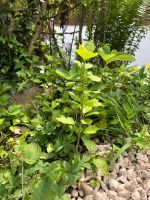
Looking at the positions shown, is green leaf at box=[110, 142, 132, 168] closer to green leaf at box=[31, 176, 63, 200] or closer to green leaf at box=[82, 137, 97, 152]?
green leaf at box=[82, 137, 97, 152]

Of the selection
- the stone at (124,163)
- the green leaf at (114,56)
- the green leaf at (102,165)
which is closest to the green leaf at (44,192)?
the green leaf at (102,165)

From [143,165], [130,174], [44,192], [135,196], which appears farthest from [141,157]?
[44,192]

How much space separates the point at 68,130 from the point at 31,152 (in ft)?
0.91

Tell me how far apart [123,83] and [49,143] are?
0.95m

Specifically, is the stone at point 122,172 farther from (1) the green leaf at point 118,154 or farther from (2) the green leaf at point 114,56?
(2) the green leaf at point 114,56

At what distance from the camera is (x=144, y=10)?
11.5 feet

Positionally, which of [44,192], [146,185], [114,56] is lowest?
[146,185]

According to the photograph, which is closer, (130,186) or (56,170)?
(56,170)

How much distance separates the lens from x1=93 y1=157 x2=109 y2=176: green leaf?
1.87 metres

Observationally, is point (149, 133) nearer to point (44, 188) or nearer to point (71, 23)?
point (44, 188)

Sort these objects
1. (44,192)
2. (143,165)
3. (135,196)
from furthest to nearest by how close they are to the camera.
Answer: (143,165) < (135,196) < (44,192)

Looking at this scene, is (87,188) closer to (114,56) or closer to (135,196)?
(135,196)

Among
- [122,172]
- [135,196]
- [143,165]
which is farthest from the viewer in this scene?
[143,165]

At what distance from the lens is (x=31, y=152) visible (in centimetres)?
186
